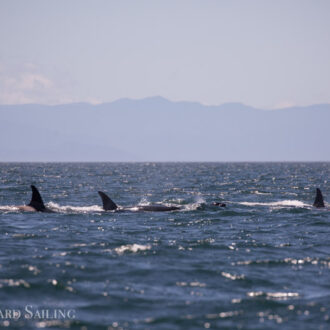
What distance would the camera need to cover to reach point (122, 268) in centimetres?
1375

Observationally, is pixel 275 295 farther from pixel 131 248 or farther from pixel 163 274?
pixel 131 248

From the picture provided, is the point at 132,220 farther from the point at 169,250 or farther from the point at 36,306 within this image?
the point at 36,306

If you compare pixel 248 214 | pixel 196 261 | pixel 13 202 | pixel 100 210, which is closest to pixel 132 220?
pixel 100 210

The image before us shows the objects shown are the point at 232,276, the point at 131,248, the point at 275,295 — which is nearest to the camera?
the point at 275,295

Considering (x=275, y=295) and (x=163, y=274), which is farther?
(x=163, y=274)

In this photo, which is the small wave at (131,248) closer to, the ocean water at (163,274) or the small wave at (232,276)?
the ocean water at (163,274)

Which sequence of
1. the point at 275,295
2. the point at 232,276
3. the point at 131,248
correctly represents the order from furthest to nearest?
the point at 131,248 < the point at 232,276 < the point at 275,295

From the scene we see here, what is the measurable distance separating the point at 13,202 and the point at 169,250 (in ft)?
58.1

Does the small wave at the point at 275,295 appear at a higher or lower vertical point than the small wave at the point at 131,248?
lower

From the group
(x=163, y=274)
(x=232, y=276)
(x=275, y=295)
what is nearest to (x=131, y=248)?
(x=163, y=274)

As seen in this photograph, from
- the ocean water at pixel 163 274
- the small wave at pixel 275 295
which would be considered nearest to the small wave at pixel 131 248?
the ocean water at pixel 163 274

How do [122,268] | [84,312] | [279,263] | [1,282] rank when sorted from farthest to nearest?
[279,263] → [122,268] → [1,282] → [84,312]

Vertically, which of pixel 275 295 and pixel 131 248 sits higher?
pixel 131 248

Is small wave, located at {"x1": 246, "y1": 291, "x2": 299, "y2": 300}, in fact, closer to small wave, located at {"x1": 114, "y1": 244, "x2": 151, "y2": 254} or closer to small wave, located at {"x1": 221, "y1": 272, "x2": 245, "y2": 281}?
small wave, located at {"x1": 221, "y1": 272, "x2": 245, "y2": 281}
